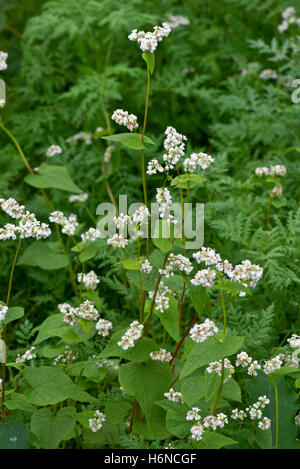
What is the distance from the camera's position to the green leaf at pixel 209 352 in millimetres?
1285

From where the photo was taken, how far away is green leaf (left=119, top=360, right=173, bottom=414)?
4.83 ft

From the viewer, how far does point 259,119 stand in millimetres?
2779

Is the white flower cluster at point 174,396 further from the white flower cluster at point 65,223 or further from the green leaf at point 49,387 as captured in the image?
the white flower cluster at point 65,223

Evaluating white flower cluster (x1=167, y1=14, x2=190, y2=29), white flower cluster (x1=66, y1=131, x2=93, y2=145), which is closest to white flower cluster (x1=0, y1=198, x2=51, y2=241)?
white flower cluster (x1=66, y1=131, x2=93, y2=145)

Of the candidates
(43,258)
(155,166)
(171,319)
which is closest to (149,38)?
(155,166)

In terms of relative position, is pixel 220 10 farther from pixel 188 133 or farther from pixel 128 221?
pixel 128 221

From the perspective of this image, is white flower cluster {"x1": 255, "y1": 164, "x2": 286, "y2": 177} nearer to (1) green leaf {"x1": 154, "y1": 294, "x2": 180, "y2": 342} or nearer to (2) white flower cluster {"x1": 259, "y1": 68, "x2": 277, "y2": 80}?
(1) green leaf {"x1": 154, "y1": 294, "x2": 180, "y2": 342}

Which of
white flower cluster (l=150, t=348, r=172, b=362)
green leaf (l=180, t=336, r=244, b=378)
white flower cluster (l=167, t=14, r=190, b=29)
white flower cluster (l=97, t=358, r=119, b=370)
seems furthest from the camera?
white flower cluster (l=167, t=14, r=190, b=29)

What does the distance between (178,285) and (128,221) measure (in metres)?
0.61

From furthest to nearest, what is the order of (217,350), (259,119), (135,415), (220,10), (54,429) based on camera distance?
(220,10), (259,119), (135,415), (54,429), (217,350)

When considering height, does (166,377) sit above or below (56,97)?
below

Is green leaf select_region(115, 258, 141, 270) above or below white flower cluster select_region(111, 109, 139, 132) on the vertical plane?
below
